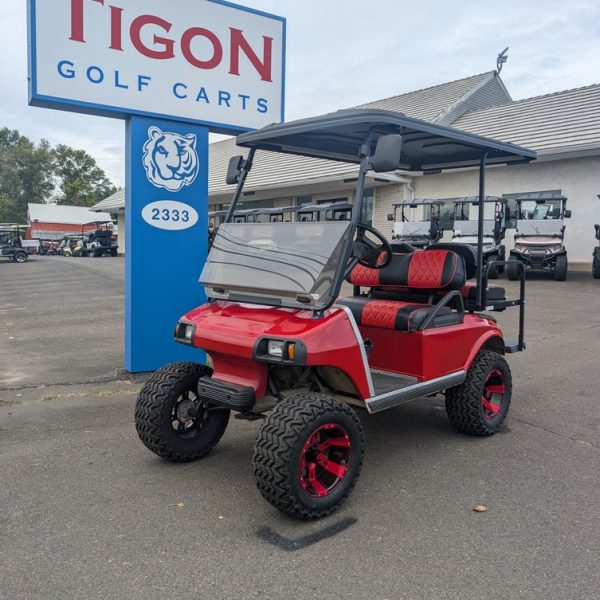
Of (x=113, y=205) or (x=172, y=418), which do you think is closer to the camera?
(x=172, y=418)

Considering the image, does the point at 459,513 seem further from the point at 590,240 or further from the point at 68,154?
the point at 68,154

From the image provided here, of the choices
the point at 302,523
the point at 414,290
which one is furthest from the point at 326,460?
the point at 414,290

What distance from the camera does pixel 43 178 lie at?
74.2 meters

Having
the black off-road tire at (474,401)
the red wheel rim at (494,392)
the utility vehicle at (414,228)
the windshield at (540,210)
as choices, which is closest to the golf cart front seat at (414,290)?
the black off-road tire at (474,401)

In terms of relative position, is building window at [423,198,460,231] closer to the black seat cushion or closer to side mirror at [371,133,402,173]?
the black seat cushion

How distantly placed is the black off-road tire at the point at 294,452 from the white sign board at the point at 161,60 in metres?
3.98

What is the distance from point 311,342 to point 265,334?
0.87 feet

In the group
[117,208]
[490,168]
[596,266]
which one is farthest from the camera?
[117,208]

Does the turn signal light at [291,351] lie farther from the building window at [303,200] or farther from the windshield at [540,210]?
the building window at [303,200]

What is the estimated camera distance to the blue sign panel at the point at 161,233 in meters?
5.84

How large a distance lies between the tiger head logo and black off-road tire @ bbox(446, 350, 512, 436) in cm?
352

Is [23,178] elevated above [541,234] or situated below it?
above

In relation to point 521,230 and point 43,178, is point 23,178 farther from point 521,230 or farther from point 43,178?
point 521,230

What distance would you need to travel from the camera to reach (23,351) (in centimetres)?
744
